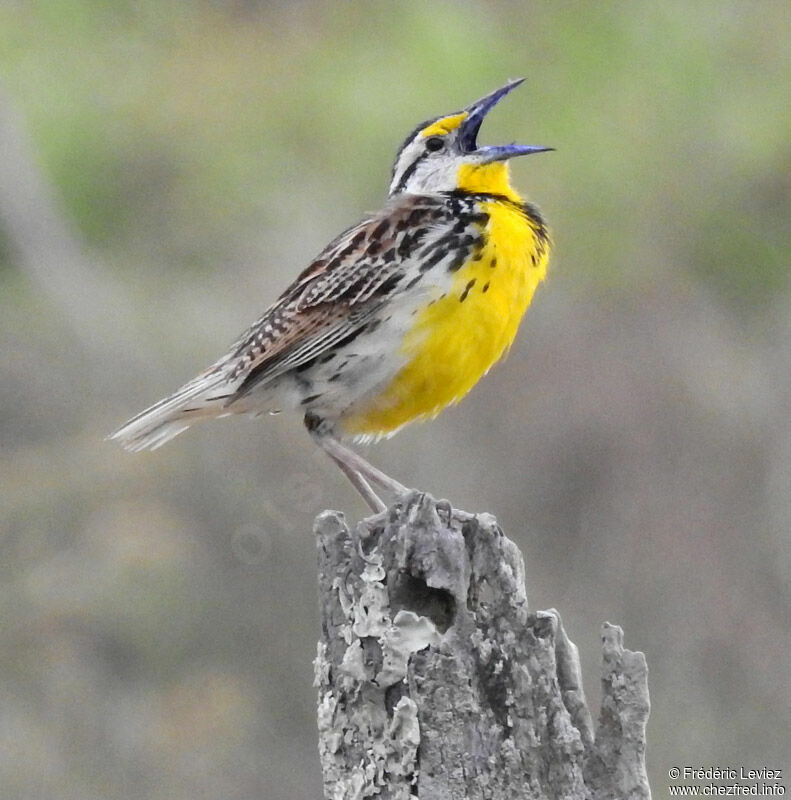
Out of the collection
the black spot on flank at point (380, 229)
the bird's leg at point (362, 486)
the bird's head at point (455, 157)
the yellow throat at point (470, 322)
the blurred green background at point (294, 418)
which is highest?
the blurred green background at point (294, 418)

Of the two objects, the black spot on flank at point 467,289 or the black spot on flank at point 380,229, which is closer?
the black spot on flank at point 467,289

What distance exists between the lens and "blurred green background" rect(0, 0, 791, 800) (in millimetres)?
9484

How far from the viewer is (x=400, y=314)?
529 cm

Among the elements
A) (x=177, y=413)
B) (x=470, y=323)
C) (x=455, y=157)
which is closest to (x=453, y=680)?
(x=470, y=323)

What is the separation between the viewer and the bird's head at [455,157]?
5.67m

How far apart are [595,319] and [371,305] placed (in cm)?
579

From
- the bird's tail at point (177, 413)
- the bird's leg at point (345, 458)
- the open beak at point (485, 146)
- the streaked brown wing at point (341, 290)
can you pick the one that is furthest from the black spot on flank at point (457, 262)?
the bird's tail at point (177, 413)

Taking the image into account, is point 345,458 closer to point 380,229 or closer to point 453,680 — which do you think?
point 380,229

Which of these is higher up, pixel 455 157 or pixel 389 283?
pixel 455 157

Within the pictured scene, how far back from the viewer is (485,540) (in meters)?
4.14

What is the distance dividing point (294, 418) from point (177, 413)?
13.7 feet

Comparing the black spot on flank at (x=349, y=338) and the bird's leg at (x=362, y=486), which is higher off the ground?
the black spot on flank at (x=349, y=338)

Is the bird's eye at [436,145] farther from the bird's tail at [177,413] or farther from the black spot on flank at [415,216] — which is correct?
the bird's tail at [177,413]

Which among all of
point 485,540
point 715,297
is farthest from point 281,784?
point 485,540
